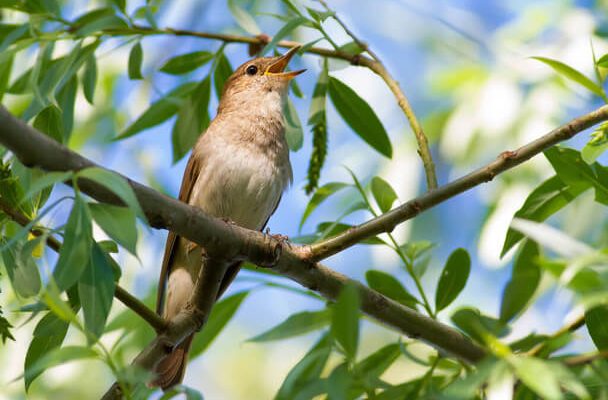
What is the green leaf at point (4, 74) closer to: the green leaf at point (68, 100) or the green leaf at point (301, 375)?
the green leaf at point (68, 100)

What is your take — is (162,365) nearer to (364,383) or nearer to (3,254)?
(3,254)

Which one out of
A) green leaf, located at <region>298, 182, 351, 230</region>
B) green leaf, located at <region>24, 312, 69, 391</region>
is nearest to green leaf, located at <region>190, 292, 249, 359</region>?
green leaf, located at <region>298, 182, 351, 230</region>

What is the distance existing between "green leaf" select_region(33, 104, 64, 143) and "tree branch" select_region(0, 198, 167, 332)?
310 millimetres

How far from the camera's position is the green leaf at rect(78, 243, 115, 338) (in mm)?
1810

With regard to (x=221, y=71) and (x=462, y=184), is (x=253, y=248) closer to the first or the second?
(x=462, y=184)

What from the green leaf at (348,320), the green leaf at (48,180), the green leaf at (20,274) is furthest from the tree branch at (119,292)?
the green leaf at (348,320)

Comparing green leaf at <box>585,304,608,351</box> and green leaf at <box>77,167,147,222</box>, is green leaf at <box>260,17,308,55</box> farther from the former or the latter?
green leaf at <box>585,304,608,351</box>

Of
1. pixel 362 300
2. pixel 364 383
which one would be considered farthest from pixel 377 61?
pixel 364 383

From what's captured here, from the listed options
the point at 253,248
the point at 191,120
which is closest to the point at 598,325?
the point at 253,248

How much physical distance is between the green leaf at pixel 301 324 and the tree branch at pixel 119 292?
0.30 metres

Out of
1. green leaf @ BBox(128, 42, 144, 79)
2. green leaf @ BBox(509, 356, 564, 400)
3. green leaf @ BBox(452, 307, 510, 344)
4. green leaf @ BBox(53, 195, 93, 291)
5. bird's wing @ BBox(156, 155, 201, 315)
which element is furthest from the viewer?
bird's wing @ BBox(156, 155, 201, 315)

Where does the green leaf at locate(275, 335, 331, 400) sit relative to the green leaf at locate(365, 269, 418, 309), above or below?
below

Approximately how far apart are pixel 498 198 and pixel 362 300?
252 cm

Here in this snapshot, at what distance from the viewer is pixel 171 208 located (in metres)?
2.13
